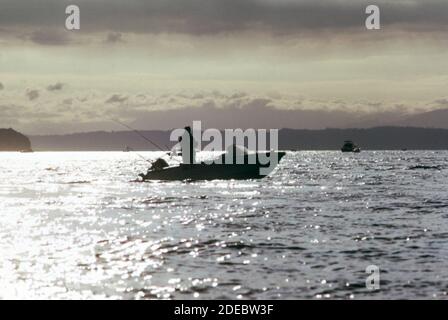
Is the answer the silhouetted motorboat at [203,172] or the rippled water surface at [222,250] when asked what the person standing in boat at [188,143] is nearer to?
the silhouetted motorboat at [203,172]

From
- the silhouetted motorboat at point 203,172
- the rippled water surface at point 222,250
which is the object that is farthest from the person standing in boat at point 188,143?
the rippled water surface at point 222,250

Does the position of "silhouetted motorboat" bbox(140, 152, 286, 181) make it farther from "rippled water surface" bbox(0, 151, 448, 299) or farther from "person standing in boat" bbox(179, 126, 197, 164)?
"rippled water surface" bbox(0, 151, 448, 299)

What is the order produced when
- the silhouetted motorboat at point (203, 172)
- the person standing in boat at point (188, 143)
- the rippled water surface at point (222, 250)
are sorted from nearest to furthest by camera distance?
the rippled water surface at point (222, 250) < the person standing in boat at point (188, 143) < the silhouetted motorboat at point (203, 172)

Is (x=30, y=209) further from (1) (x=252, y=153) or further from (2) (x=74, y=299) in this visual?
(1) (x=252, y=153)

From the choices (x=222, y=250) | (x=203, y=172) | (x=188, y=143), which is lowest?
(x=222, y=250)

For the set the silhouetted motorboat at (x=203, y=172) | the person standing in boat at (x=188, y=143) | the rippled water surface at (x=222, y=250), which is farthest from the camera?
the silhouetted motorboat at (x=203, y=172)

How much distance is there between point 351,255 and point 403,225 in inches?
605

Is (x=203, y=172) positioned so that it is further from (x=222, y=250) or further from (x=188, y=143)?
(x=222, y=250)

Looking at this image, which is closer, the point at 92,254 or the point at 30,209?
the point at 92,254

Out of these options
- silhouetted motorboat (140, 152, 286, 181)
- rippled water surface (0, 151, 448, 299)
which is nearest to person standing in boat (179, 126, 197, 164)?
silhouetted motorboat (140, 152, 286, 181)

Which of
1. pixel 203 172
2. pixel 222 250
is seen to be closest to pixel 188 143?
pixel 203 172
